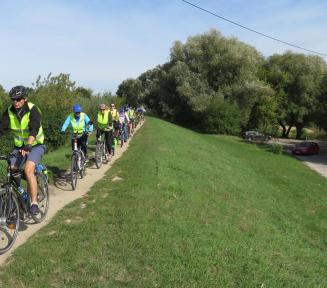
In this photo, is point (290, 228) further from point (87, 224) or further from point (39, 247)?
point (39, 247)

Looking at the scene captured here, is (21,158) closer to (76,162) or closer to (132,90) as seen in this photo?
(76,162)

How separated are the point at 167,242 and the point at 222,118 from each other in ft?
150

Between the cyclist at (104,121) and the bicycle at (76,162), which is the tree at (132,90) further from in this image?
the bicycle at (76,162)

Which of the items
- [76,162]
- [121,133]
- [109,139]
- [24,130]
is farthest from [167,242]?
[121,133]

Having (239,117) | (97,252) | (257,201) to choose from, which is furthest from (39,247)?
(239,117)

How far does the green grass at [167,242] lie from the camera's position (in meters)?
5.65

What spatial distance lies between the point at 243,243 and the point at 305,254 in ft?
5.15

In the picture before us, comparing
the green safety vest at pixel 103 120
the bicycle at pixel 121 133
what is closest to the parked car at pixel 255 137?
the bicycle at pixel 121 133

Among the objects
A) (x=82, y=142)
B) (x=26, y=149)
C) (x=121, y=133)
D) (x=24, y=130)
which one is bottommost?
(x=121, y=133)

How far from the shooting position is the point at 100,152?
46.4 feet

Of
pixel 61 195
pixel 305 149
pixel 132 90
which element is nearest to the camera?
pixel 61 195

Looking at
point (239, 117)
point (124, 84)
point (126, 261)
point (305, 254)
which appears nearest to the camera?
point (126, 261)

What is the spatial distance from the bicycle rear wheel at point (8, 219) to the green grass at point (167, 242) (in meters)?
0.31

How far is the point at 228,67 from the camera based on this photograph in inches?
2121
